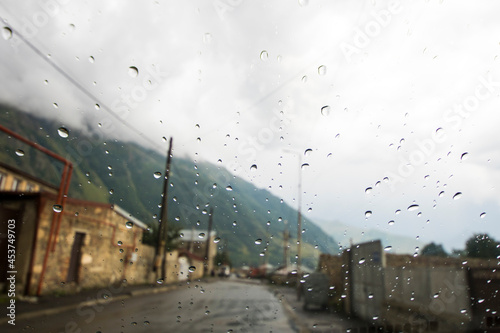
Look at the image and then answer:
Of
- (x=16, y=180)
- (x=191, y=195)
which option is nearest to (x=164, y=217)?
(x=191, y=195)

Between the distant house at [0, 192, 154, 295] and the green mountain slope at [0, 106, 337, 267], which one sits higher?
the green mountain slope at [0, 106, 337, 267]

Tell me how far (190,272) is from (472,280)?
485cm

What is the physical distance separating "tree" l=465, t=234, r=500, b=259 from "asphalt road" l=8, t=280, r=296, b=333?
2.29m

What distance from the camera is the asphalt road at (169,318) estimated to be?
5285 millimetres

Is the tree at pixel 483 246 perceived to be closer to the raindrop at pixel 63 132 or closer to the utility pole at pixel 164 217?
the utility pole at pixel 164 217

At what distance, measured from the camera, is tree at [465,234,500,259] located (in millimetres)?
3712

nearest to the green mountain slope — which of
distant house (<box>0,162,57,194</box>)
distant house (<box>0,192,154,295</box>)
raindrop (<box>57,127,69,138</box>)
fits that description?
raindrop (<box>57,127,69,138</box>)

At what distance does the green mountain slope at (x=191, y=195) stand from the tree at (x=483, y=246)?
1.58m

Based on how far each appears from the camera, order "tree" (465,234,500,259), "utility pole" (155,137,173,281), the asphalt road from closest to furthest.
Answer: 1. "utility pole" (155,137,173,281)
2. "tree" (465,234,500,259)
3. the asphalt road

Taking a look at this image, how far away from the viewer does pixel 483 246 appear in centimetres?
381

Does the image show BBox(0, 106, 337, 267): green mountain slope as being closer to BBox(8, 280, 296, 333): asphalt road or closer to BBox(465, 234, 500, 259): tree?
BBox(8, 280, 296, 333): asphalt road

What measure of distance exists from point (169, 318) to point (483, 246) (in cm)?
618

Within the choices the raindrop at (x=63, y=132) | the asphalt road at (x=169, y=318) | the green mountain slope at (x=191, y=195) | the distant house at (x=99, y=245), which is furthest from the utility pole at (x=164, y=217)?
the raindrop at (x=63, y=132)

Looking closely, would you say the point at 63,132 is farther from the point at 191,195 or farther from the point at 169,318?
the point at 169,318
